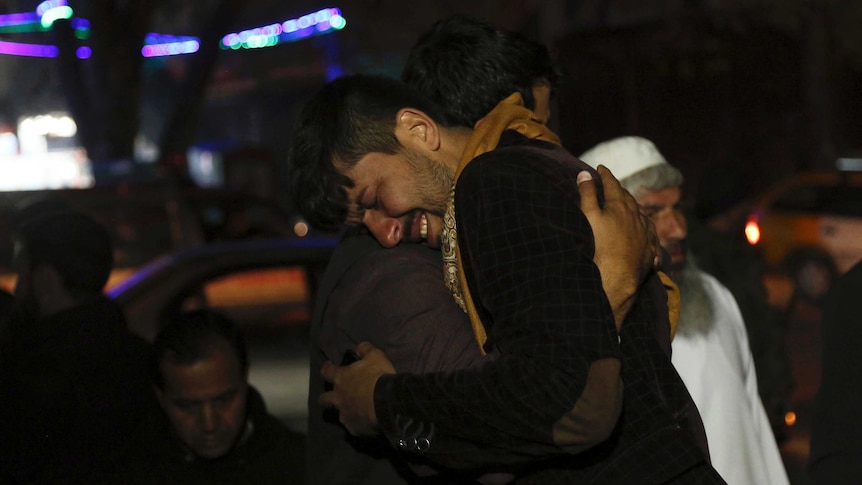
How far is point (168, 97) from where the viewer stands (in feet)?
120

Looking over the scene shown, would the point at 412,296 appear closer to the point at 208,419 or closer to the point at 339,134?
the point at 339,134

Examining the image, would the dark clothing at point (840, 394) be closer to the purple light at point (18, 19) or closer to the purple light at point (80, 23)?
the purple light at point (80, 23)

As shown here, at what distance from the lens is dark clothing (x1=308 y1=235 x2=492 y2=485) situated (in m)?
1.96

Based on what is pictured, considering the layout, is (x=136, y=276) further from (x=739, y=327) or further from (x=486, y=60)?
(x=486, y=60)

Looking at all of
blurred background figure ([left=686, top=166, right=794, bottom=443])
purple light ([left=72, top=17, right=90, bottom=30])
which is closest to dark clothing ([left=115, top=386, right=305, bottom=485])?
blurred background figure ([left=686, top=166, right=794, bottom=443])

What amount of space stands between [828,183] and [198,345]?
38.1 ft

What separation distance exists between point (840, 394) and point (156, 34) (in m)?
19.4

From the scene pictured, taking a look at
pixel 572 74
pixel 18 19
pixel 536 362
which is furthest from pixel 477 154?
pixel 18 19

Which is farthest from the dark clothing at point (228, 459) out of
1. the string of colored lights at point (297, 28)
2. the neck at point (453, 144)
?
the string of colored lights at point (297, 28)

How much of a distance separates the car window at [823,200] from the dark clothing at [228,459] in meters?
10.6

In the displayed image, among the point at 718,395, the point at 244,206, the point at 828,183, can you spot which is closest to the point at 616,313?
the point at 718,395

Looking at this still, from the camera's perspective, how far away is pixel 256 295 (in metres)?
5.25

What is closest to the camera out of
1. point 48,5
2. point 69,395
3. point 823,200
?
point 69,395

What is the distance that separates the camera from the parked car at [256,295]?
4.91 metres
